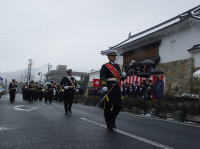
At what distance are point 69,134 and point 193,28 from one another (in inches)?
692

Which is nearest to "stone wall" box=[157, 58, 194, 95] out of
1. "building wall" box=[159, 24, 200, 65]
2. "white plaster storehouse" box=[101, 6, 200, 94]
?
"white plaster storehouse" box=[101, 6, 200, 94]

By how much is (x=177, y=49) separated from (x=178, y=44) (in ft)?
1.39

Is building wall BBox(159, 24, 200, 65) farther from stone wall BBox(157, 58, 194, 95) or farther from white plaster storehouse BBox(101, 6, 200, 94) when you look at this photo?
stone wall BBox(157, 58, 194, 95)

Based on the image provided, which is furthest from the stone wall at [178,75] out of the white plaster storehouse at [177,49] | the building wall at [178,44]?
the building wall at [178,44]

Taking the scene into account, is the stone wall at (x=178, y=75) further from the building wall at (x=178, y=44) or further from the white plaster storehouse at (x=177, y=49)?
the building wall at (x=178, y=44)

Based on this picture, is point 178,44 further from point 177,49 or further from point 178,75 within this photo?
point 178,75

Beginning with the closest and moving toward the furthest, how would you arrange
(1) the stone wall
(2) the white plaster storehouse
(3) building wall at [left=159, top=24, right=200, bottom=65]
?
1. (2) the white plaster storehouse
2. (1) the stone wall
3. (3) building wall at [left=159, top=24, right=200, bottom=65]

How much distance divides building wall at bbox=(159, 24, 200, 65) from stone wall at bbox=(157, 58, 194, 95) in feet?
1.56

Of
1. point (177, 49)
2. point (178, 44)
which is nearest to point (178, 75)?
point (177, 49)

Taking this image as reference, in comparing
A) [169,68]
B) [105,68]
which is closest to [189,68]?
[169,68]

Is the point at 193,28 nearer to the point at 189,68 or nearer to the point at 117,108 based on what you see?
the point at 189,68

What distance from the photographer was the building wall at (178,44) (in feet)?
68.2

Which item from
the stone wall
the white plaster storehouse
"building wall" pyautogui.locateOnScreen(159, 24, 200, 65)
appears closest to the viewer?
the white plaster storehouse

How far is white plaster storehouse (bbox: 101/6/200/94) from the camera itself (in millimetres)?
19969
